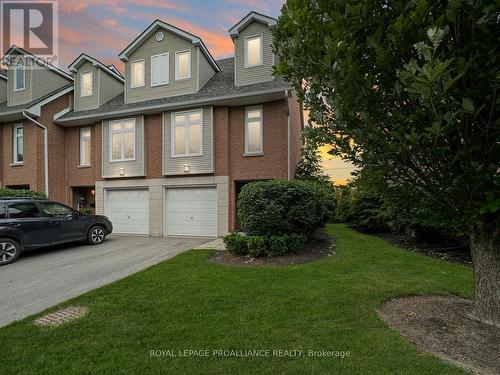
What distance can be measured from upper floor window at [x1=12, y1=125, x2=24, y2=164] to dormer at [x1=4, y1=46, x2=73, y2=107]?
4.47 feet

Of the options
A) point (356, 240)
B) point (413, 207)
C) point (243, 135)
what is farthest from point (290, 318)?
point (243, 135)

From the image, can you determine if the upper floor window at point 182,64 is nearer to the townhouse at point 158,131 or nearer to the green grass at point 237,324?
the townhouse at point 158,131

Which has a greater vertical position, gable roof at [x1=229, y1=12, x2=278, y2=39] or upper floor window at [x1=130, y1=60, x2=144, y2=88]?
gable roof at [x1=229, y1=12, x2=278, y2=39]

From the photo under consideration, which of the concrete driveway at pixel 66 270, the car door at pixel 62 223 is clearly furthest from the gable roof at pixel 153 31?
the concrete driveway at pixel 66 270

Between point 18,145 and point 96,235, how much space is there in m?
7.92

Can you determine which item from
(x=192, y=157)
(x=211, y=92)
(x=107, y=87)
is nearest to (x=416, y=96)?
(x=192, y=157)

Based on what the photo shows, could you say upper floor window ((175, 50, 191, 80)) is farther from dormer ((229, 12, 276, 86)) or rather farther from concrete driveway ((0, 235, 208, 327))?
concrete driveway ((0, 235, 208, 327))

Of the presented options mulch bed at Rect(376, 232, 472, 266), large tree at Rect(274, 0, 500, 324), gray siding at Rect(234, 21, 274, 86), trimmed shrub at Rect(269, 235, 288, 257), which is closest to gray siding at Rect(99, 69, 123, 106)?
gray siding at Rect(234, 21, 274, 86)

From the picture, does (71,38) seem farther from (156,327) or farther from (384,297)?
(384,297)

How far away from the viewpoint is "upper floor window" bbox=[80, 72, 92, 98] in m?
14.4

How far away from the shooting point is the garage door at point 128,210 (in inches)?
511

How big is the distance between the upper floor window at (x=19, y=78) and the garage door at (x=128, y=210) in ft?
24.1

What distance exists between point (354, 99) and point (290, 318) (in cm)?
302

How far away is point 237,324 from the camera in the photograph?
3.96 m
